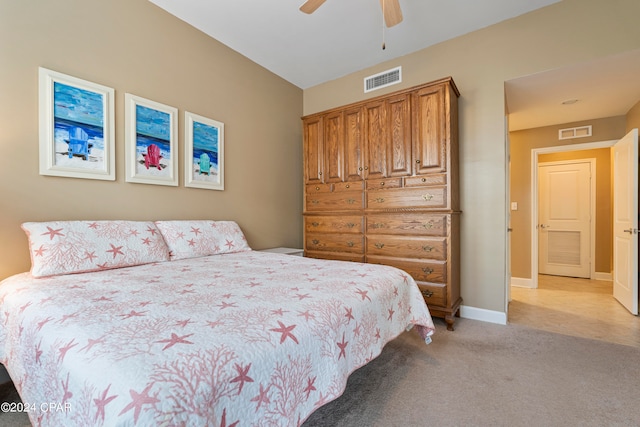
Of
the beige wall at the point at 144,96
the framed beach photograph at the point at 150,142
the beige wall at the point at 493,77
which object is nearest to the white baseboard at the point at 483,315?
the beige wall at the point at 493,77

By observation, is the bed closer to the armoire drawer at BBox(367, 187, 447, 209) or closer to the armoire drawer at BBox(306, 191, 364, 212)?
the armoire drawer at BBox(367, 187, 447, 209)

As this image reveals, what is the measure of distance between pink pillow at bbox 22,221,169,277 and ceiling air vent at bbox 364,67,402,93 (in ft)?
9.71

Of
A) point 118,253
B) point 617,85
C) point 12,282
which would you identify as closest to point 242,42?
point 118,253

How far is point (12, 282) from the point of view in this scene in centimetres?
151

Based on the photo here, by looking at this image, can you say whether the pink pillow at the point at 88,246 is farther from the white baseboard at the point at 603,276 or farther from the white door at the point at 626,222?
the white baseboard at the point at 603,276

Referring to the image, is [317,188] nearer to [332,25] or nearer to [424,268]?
[424,268]

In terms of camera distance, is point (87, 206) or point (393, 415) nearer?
point (393, 415)

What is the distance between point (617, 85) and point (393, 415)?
12.5 ft

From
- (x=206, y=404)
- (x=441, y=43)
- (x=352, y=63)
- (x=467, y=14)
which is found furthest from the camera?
(x=352, y=63)

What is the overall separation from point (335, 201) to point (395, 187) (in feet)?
2.35

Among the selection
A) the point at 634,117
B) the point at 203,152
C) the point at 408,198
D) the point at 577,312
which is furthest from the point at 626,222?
the point at 203,152

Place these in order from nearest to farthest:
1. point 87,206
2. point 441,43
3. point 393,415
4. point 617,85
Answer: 1. point 393,415
2. point 87,206
3. point 617,85
4. point 441,43

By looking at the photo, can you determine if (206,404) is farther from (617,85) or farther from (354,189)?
(617,85)

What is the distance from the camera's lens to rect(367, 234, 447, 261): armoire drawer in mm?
2520
